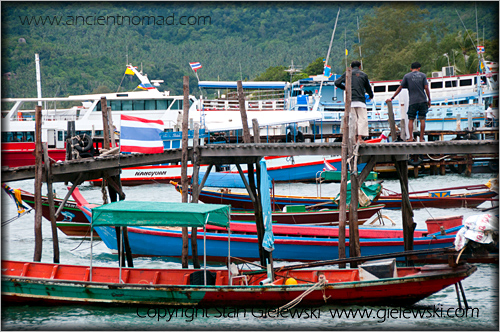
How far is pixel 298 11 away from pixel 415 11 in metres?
35.1

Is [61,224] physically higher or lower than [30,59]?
lower

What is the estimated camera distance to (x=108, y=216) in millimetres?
12281

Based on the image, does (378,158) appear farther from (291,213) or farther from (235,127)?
(235,127)

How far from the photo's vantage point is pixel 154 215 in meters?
12.0

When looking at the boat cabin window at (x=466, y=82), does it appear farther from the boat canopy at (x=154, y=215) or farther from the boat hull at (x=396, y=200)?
the boat canopy at (x=154, y=215)

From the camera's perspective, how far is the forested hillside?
7594cm

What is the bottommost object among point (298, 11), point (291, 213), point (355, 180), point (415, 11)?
point (291, 213)

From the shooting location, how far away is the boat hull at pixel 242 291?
40.3 feet

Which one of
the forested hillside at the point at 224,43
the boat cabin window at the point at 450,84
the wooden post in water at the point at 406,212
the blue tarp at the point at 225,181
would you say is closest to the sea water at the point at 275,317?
the wooden post in water at the point at 406,212

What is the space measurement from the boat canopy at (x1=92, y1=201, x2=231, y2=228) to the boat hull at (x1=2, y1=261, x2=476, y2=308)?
5.02 feet

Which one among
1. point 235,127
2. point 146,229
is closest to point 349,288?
point 146,229

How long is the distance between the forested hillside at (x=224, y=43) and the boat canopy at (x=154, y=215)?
53729 mm

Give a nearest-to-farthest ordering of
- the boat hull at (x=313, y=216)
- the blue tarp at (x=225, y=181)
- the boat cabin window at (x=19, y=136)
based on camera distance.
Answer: the boat hull at (x=313, y=216) < the blue tarp at (x=225, y=181) < the boat cabin window at (x=19, y=136)

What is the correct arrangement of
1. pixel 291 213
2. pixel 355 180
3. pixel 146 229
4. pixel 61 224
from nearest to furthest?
pixel 355 180 → pixel 146 229 → pixel 291 213 → pixel 61 224
